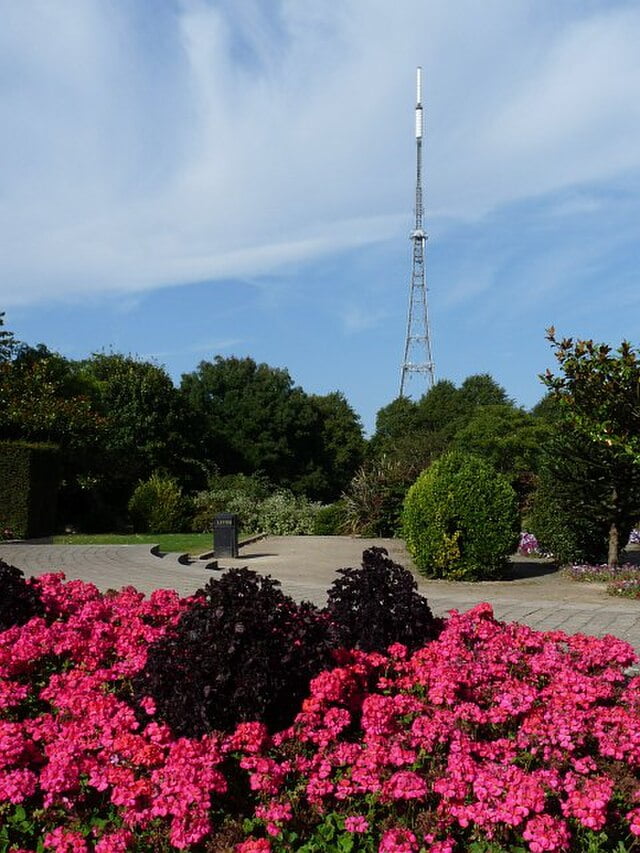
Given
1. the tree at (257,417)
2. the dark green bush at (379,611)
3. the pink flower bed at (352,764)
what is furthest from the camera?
the tree at (257,417)

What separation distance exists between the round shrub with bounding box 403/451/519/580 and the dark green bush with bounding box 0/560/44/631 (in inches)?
289

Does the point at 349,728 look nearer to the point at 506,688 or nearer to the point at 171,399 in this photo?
the point at 506,688

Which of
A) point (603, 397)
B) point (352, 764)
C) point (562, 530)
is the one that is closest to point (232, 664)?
point (352, 764)

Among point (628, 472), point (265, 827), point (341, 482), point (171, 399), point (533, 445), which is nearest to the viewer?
Answer: point (265, 827)

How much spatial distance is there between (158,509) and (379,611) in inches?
775

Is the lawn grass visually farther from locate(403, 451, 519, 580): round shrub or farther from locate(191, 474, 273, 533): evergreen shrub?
locate(403, 451, 519, 580): round shrub

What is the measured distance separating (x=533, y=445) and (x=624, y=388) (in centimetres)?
1932

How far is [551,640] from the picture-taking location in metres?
5.46

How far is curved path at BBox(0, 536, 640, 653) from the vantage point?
8.58 m

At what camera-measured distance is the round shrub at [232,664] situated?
152 inches

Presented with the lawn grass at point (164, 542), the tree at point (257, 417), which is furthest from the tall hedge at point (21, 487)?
the tree at point (257, 417)

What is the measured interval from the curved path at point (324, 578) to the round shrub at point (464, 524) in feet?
1.11

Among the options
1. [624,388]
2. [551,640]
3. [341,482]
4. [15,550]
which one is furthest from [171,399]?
[551,640]

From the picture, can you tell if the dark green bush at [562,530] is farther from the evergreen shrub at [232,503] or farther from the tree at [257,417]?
the tree at [257,417]
